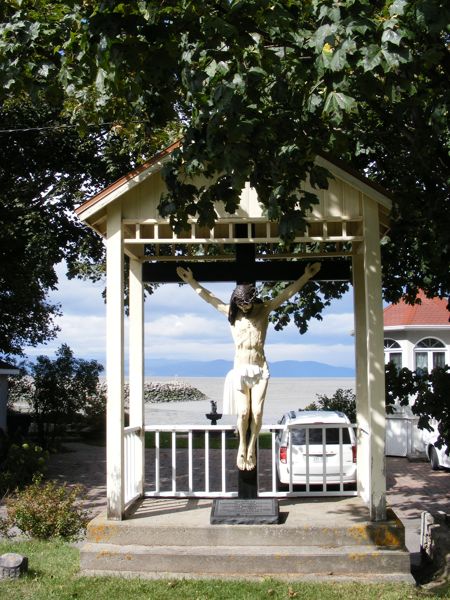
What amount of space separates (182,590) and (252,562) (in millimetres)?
851

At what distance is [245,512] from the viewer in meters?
8.02

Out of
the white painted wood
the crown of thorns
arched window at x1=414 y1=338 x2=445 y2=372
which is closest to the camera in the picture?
the crown of thorns

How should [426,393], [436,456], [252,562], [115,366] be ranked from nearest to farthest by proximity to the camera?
1. [252,562]
2. [115,366]
3. [426,393]
4. [436,456]

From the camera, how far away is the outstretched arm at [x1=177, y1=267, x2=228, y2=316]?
8664mm

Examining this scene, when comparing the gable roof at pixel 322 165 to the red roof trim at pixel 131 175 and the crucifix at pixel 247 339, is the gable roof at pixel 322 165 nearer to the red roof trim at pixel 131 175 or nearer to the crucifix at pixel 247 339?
the red roof trim at pixel 131 175

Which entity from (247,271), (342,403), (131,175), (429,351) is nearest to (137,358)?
(247,271)

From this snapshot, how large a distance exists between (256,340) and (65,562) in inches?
131

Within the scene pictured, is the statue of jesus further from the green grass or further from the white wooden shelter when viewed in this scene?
the green grass

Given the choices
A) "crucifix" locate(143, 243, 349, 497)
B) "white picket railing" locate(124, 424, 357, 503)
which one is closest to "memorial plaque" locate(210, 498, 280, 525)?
"crucifix" locate(143, 243, 349, 497)

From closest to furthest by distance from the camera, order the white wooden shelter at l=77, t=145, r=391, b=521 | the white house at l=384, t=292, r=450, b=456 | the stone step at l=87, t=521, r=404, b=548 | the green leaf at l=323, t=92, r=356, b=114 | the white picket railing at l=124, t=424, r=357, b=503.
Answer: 1. the green leaf at l=323, t=92, r=356, b=114
2. the stone step at l=87, t=521, r=404, b=548
3. the white wooden shelter at l=77, t=145, r=391, b=521
4. the white picket railing at l=124, t=424, r=357, b=503
5. the white house at l=384, t=292, r=450, b=456

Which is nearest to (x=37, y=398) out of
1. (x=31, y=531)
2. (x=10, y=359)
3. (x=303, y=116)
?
(x=10, y=359)

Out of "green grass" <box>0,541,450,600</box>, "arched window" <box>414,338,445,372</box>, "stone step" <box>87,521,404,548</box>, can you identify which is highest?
"arched window" <box>414,338,445,372</box>

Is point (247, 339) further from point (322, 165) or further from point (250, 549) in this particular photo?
point (250, 549)

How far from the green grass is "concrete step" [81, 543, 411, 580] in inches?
7.4
